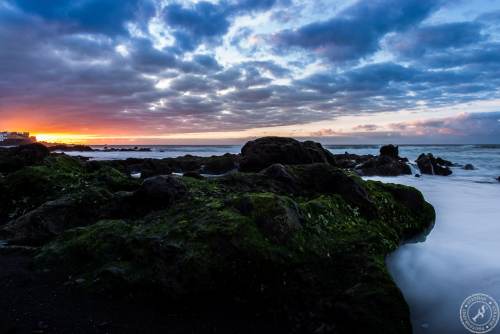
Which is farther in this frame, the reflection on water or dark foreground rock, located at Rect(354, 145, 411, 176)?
dark foreground rock, located at Rect(354, 145, 411, 176)

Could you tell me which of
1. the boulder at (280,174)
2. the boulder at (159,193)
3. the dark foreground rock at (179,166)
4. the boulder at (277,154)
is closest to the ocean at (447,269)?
the boulder at (280,174)

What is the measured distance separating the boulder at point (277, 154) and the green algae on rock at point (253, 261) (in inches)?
246

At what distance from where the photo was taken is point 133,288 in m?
5.64

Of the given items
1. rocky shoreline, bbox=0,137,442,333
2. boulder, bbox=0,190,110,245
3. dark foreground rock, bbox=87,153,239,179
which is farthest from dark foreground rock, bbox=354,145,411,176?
boulder, bbox=0,190,110,245

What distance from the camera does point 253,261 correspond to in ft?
18.8

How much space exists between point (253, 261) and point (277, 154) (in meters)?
8.43

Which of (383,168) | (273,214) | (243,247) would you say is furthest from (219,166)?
(243,247)

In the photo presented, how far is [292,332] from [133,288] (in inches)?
99.6

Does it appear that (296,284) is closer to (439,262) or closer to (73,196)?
(439,262)

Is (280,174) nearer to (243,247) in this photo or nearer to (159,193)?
(159,193)

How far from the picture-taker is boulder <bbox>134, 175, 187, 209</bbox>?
26.2ft

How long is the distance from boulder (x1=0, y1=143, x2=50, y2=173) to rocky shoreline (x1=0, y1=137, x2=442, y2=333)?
26.8 feet

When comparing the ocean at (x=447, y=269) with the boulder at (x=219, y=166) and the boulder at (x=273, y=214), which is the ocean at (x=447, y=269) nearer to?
the boulder at (x=273, y=214)

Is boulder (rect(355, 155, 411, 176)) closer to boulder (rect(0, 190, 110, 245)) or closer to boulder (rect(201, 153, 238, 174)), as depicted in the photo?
boulder (rect(201, 153, 238, 174))
